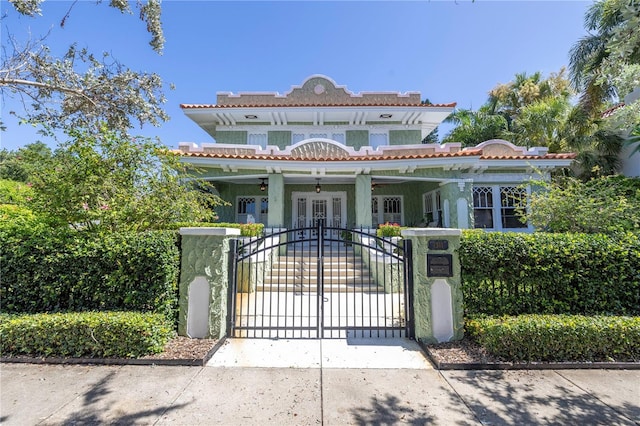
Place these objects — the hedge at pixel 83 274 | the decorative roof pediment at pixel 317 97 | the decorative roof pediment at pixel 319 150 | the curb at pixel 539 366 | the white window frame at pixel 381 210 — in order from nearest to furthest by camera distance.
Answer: the curb at pixel 539 366 → the hedge at pixel 83 274 → the decorative roof pediment at pixel 319 150 → the white window frame at pixel 381 210 → the decorative roof pediment at pixel 317 97

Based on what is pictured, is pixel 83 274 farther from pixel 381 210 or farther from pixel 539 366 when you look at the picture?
pixel 381 210

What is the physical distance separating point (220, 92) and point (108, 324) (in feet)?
48.7

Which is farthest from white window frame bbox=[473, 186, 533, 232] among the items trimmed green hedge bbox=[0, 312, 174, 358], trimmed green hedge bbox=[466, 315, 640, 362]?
trimmed green hedge bbox=[0, 312, 174, 358]

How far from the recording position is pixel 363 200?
12.2 metres

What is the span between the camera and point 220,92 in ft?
53.1

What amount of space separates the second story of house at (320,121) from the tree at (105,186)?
1024cm

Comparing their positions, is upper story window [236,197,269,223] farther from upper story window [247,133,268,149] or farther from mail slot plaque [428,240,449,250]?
mail slot plaque [428,240,449,250]

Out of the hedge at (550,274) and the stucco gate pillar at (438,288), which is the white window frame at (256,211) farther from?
the hedge at (550,274)

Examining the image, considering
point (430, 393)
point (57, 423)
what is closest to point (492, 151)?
point (430, 393)

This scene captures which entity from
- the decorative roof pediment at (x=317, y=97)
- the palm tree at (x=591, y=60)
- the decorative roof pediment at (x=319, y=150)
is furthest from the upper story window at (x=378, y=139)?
the palm tree at (x=591, y=60)

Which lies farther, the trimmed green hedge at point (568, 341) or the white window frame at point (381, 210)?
the white window frame at point (381, 210)

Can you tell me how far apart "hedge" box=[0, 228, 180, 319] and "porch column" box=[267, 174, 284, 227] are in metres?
7.00

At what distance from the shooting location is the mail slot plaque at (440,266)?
4.99 metres

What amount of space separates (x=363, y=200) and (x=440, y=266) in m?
7.32
